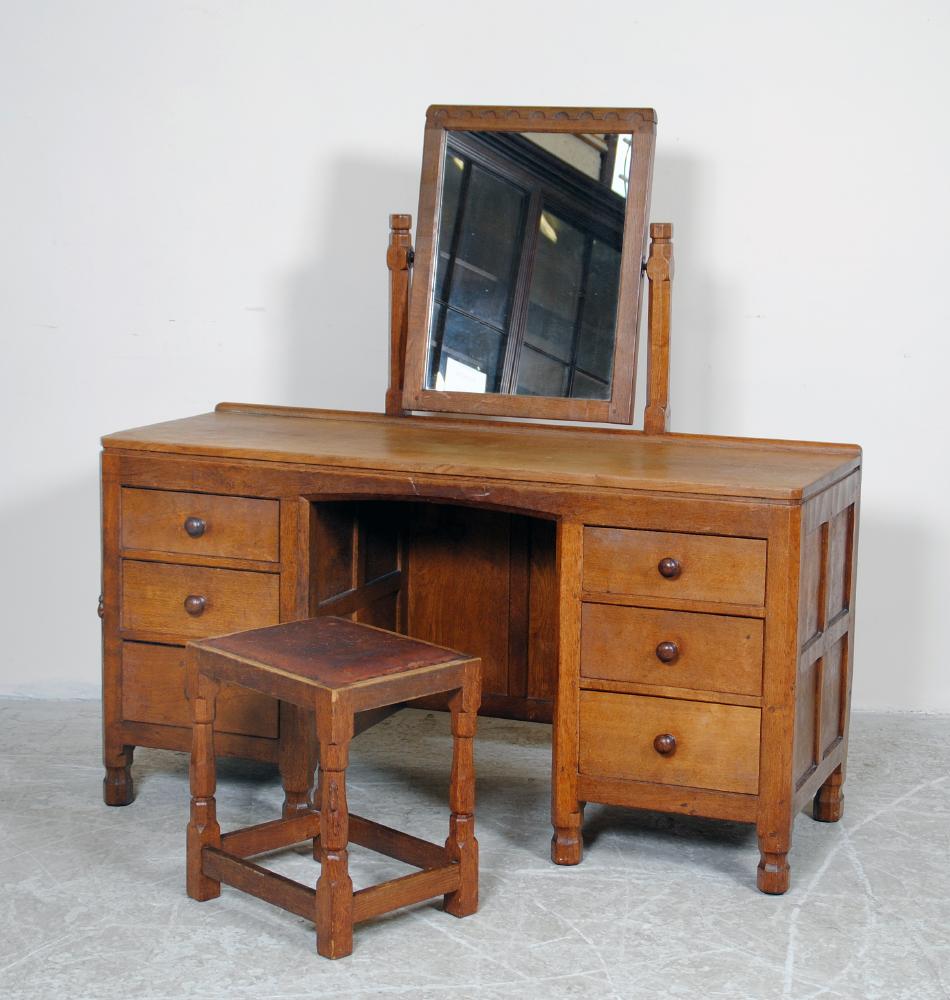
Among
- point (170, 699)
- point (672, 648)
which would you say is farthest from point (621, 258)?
point (170, 699)

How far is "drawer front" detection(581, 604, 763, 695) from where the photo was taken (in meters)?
2.74

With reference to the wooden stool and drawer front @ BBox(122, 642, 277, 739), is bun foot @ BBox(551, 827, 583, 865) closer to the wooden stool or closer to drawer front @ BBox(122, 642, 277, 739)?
the wooden stool

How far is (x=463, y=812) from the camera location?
2.65 m

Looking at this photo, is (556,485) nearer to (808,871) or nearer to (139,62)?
(808,871)

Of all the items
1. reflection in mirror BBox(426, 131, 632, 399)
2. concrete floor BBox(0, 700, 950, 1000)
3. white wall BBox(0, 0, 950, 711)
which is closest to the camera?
concrete floor BBox(0, 700, 950, 1000)


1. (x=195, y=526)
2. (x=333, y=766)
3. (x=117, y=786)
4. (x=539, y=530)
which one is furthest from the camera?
(x=539, y=530)

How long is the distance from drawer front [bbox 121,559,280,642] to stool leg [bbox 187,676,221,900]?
367 millimetres

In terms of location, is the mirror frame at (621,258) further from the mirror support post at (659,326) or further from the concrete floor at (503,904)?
the concrete floor at (503,904)

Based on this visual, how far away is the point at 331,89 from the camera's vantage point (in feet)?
12.6

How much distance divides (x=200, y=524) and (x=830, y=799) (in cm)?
138

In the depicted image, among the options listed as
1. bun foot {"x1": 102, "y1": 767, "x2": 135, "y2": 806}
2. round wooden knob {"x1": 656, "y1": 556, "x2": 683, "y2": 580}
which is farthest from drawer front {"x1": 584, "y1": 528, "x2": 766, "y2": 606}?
bun foot {"x1": 102, "y1": 767, "x2": 135, "y2": 806}

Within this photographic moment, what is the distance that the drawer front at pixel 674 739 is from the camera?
277 cm

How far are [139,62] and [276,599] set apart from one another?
160 centimetres

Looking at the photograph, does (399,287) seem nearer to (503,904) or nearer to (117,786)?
(117,786)
